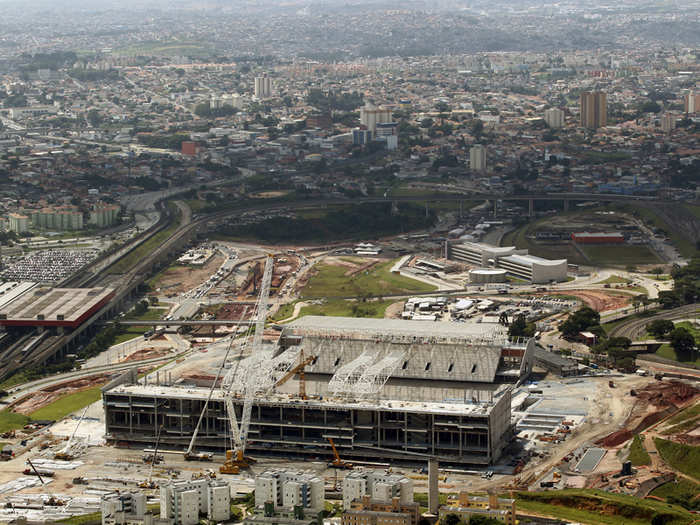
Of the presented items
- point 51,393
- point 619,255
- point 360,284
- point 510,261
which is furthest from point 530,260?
point 51,393

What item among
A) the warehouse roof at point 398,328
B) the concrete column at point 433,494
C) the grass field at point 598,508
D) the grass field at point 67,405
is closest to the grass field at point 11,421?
the grass field at point 67,405

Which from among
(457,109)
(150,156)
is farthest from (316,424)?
(457,109)

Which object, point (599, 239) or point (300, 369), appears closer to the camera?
point (300, 369)

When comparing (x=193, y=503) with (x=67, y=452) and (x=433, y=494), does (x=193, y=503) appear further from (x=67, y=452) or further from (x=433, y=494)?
(x=67, y=452)

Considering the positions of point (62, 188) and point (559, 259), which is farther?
point (62, 188)

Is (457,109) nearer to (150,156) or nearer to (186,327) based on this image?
(150,156)

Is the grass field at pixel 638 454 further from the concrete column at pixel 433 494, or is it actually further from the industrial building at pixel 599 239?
the industrial building at pixel 599 239
